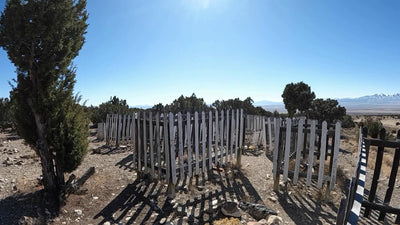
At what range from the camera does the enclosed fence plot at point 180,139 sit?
5.09 m

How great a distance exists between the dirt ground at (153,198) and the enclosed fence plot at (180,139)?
50 cm

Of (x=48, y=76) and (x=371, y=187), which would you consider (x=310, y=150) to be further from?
(x=48, y=76)

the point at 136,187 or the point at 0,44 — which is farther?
the point at 136,187

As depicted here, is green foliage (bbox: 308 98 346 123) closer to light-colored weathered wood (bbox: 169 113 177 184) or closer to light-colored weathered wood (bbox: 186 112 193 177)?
light-colored weathered wood (bbox: 186 112 193 177)

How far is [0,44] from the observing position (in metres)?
4.18

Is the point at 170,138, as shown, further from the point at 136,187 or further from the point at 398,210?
the point at 398,210

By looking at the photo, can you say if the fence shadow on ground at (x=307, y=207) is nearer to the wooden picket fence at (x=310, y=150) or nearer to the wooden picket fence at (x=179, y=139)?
the wooden picket fence at (x=310, y=150)

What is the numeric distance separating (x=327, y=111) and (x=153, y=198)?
79.6ft

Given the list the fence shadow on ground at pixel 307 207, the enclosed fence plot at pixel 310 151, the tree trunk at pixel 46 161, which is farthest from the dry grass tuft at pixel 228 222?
the tree trunk at pixel 46 161

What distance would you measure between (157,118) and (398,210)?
5.07 metres

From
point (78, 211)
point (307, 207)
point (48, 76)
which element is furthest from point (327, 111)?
point (48, 76)

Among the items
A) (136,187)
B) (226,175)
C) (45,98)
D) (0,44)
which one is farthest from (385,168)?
(0,44)

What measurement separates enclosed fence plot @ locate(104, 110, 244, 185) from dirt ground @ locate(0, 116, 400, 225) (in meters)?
0.50

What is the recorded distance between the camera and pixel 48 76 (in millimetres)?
4633
